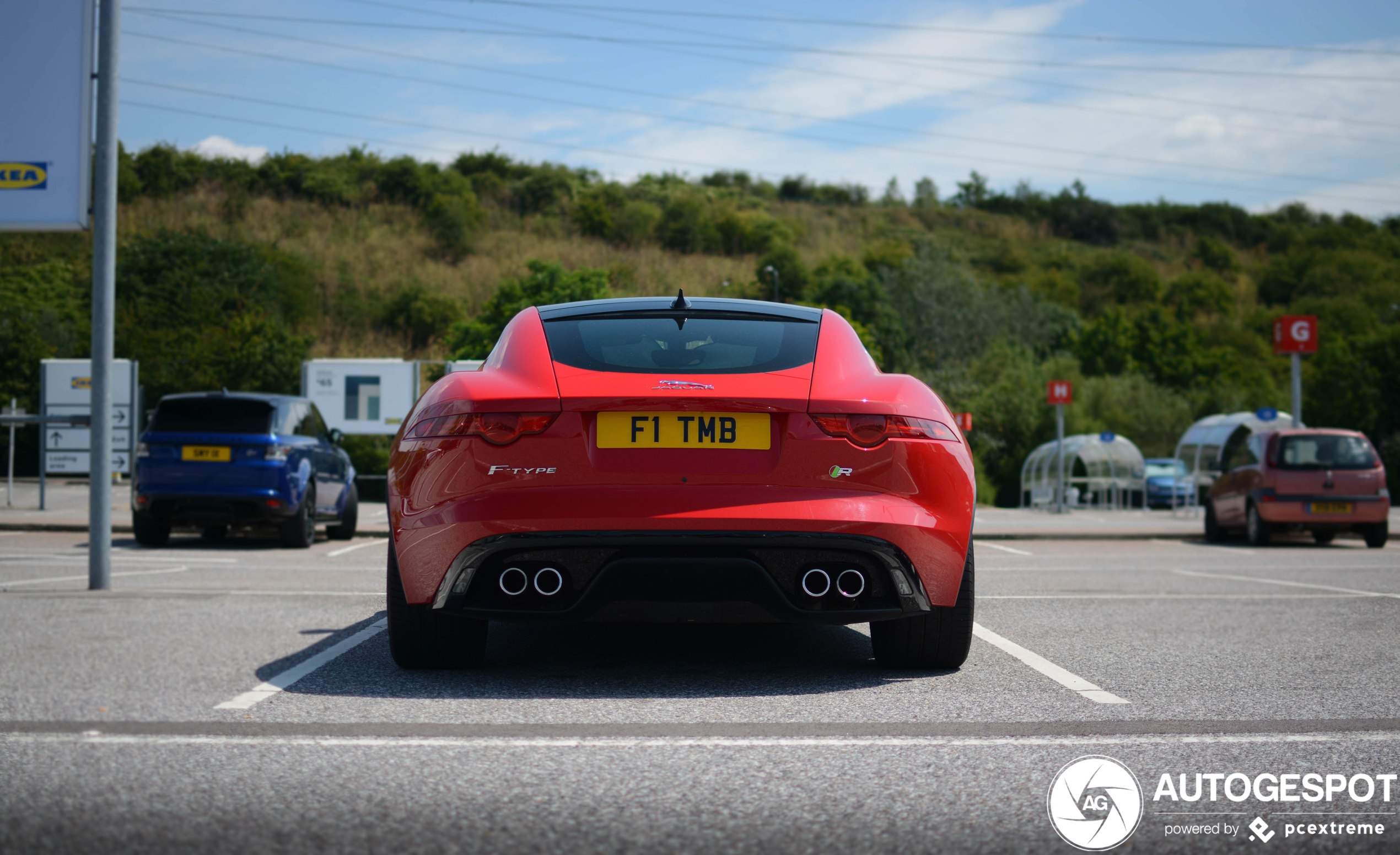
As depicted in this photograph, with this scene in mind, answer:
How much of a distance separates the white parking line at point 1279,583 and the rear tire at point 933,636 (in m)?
4.78

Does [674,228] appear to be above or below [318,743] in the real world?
above

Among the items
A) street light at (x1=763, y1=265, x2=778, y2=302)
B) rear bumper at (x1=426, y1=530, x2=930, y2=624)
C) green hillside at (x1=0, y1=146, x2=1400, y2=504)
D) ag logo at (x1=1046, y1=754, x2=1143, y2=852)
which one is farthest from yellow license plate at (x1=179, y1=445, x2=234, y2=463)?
street light at (x1=763, y1=265, x2=778, y2=302)

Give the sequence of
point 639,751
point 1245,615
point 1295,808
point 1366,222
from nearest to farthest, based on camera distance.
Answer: point 1295,808, point 639,751, point 1245,615, point 1366,222

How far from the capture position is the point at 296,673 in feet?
15.6

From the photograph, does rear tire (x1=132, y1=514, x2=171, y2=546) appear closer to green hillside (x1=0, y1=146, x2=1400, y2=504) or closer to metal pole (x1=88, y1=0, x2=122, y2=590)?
metal pole (x1=88, y1=0, x2=122, y2=590)

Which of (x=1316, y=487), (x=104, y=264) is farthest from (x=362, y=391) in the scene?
(x=1316, y=487)

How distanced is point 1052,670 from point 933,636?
60 centimetres

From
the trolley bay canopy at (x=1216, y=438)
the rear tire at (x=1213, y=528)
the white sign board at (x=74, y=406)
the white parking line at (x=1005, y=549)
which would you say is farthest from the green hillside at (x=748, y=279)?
the rear tire at (x=1213, y=528)

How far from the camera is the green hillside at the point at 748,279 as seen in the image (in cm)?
4800

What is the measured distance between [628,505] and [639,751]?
37.4 inches

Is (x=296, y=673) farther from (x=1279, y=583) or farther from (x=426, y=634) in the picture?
(x=1279, y=583)

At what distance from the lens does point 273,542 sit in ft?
45.8

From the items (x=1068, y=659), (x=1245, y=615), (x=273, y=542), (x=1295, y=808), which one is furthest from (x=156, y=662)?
(x=273, y=542)

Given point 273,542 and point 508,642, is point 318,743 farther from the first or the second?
point 273,542
